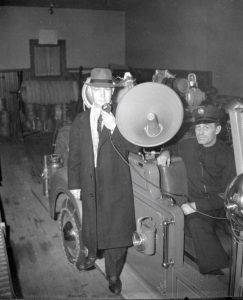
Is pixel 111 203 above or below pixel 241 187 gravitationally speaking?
below

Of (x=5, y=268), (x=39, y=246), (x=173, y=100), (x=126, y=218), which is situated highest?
(x=173, y=100)

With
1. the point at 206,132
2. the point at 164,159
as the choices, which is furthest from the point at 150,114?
the point at 206,132

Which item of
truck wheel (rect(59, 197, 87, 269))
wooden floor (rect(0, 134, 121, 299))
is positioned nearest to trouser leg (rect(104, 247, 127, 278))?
wooden floor (rect(0, 134, 121, 299))

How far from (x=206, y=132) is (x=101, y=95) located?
883 mm

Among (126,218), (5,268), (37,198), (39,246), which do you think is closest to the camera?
(5,268)

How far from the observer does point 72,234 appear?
11.3 feet

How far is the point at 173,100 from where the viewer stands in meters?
2.39

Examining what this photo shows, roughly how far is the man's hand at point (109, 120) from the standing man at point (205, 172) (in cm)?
44

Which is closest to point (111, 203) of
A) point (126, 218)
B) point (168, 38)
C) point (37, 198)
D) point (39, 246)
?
point (126, 218)

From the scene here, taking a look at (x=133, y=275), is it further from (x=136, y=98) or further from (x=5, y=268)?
(x=136, y=98)

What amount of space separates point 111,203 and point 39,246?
1.57 metres

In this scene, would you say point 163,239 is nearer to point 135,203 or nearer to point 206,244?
point 206,244

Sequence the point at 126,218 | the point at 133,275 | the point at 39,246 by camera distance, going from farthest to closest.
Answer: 1. the point at 39,246
2. the point at 133,275
3. the point at 126,218

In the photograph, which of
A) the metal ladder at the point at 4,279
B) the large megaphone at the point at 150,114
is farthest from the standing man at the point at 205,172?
the metal ladder at the point at 4,279
